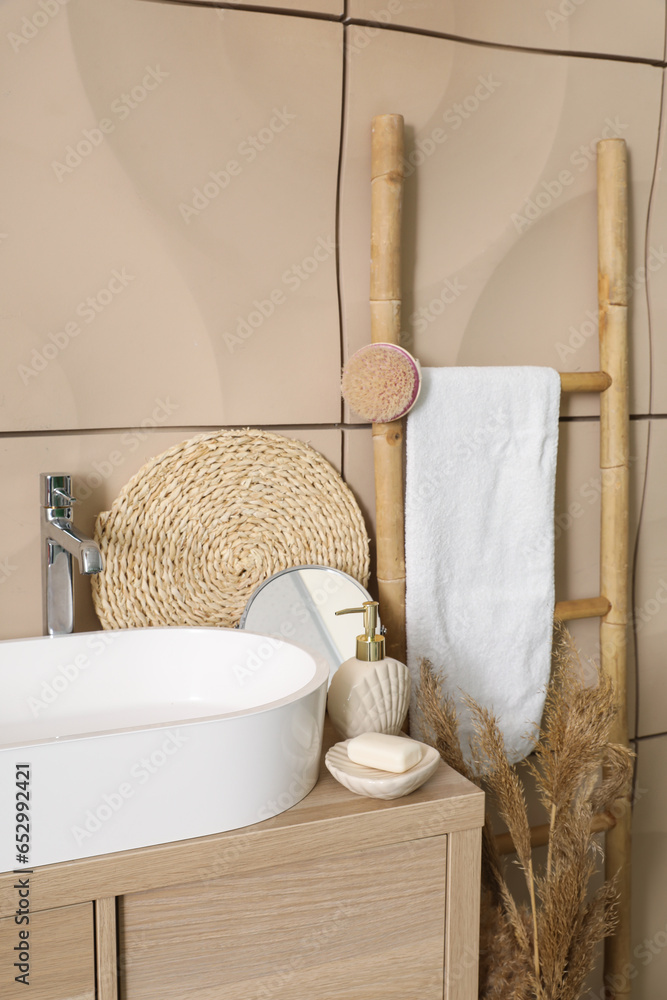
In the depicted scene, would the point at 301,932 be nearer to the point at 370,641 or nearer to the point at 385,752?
the point at 385,752

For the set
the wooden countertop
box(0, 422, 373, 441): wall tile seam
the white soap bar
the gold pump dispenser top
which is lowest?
the wooden countertop

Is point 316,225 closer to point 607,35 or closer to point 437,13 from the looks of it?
point 437,13

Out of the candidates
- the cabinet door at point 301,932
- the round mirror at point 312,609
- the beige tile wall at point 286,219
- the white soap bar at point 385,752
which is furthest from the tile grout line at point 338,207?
the cabinet door at point 301,932

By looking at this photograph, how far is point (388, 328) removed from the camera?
1.03 meters

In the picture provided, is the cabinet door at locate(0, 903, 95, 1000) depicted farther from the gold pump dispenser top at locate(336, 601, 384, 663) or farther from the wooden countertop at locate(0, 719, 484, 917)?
the gold pump dispenser top at locate(336, 601, 384, 663)

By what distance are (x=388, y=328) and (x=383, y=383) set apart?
3.6 inches

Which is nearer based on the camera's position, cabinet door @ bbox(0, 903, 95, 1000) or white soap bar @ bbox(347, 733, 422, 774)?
cabinet door @ bbox(0, 903, 95, 1000)

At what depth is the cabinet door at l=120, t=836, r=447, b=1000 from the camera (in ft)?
2.12

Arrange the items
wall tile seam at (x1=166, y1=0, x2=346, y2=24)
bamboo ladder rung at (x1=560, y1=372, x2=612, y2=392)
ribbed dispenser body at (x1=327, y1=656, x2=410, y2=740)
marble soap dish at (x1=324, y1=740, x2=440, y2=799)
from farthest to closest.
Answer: bamboo ladder rung at (x1=560, y1=372, x2=612, y2=392), wall tile seam at (x1=166, y1=0, x2=346, y2=24), ribbed dispenser body at (x1=327, y1=656, x2=410, y2=740), marble soap dish at (x1=324, y1=740, x2=440, y2=799)

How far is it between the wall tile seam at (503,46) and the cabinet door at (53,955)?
3.32ft

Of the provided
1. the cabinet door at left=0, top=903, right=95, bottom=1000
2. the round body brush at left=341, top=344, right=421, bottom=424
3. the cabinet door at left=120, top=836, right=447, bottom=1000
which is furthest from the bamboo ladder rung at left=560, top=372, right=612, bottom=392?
the cabinet door at left=0, top=903, right=95, bottom=1000

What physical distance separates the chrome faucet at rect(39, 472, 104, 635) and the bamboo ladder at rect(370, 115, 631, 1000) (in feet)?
1.25

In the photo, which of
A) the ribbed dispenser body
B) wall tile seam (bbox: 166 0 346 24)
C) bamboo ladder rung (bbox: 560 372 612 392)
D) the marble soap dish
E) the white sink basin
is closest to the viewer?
the white sink basin

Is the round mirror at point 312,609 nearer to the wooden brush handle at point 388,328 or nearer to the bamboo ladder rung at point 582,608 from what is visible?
the wooden brush handle at point 388,328
